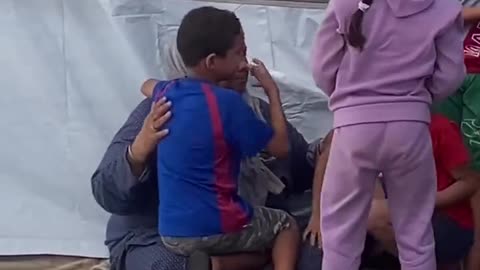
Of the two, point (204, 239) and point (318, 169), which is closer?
point (204, 239)

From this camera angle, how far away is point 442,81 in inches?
92.3

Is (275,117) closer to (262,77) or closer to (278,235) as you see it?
(262,77)

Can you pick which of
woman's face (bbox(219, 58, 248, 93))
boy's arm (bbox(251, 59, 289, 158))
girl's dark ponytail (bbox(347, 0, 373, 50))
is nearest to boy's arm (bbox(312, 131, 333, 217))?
boy's arm (bbox(251, 59, 289, 158))

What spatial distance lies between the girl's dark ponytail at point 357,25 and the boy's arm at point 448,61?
154mm

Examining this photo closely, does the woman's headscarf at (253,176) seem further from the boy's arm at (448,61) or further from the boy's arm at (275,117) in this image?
the boy's arm at (448,61)

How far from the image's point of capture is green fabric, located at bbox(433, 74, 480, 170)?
2668 millimetres

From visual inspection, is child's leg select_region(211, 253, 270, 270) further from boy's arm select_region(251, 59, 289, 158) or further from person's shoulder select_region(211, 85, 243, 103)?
person's shoulder select_region(211, 85, 243, 103)

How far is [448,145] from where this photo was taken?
2.60 metres

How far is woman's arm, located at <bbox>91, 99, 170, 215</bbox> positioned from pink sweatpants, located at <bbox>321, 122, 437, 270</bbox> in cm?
40

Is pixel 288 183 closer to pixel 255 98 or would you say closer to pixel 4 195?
pixel 255 98

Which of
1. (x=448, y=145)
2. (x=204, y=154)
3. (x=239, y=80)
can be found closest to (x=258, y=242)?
(x=204, y=154)

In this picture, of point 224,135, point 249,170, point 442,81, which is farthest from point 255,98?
point 442,81

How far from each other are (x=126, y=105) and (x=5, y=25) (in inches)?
14.2

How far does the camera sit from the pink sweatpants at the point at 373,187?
2.33m
